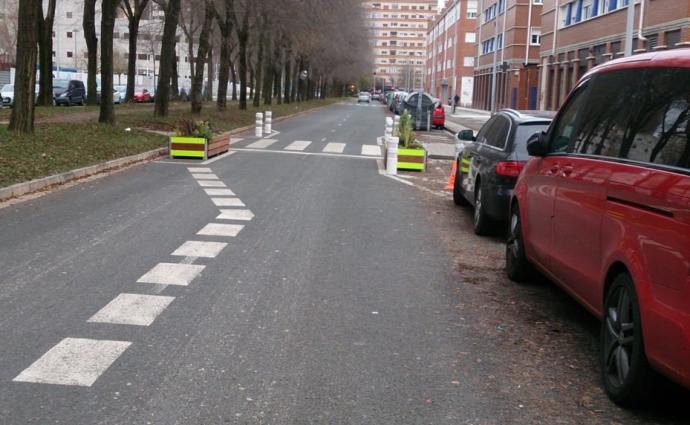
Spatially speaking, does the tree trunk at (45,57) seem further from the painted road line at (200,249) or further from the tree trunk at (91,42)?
the painted road line at (200,249)

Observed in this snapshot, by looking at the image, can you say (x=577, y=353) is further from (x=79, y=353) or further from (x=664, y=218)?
(x=79, y=353)

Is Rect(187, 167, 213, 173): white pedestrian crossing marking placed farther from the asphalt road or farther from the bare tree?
the bare tree

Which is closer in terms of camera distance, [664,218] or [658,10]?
[664,218]

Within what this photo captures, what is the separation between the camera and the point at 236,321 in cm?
562

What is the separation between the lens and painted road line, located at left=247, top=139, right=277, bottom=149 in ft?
74.2

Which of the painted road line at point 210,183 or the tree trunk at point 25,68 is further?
the tree trunk at point 25,68

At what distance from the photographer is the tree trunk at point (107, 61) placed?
69.8 ft

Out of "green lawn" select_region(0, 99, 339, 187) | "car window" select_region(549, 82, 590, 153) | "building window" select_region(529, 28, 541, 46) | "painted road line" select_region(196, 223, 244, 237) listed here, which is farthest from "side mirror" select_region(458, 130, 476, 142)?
"building window" select_region(529, 28, 541, 46)

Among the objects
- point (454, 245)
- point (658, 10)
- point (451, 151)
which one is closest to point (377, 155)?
point (451, 151)

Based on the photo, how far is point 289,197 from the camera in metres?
12.3

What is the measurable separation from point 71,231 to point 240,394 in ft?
17.7

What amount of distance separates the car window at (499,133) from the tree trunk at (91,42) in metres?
26.6

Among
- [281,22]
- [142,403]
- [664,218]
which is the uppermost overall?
[281,22]

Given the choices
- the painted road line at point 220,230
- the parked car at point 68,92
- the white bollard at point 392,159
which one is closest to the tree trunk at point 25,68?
the white bollard at point 392,159
